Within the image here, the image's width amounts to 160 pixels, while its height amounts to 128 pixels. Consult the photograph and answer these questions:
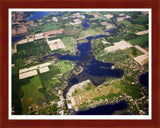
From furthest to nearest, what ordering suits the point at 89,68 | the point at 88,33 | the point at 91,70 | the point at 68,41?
the point at 88,33 → the point at 68,41 → the point at 89,68 → the point at 91,70

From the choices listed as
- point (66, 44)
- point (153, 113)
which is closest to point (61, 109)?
point (153, 113)

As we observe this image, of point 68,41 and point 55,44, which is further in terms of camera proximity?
point 68,41

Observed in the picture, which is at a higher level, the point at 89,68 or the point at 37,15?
the point at 37,15

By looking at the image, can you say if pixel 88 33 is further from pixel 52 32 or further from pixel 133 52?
pixel 133 52

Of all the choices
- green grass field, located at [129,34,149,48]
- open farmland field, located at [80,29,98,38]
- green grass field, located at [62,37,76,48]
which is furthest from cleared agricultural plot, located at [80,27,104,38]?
green grass field, located at [129,34,149,48]

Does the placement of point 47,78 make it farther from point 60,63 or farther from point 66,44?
point 66,44

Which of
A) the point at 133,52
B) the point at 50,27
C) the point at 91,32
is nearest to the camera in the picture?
the point at 133,52

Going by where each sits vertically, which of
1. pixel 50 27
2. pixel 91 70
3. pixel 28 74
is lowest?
pixel 28 74

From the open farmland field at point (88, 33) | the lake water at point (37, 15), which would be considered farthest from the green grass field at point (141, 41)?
the lake water at point (37, 15)

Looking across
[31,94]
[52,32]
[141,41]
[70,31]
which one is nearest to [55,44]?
[52,32]
